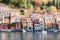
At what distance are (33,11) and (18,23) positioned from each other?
2.14 feet

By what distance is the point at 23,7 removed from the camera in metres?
7.24

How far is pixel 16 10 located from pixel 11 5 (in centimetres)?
24

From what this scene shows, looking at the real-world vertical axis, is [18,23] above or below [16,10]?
below

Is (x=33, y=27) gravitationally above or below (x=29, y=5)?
below

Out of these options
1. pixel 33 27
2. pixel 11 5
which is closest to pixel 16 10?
pixel 11 5

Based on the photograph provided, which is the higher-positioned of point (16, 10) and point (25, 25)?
point (16, 10)

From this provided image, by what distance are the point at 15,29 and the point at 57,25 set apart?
143 centimetres

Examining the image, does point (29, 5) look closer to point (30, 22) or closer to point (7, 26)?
point (30, 22)

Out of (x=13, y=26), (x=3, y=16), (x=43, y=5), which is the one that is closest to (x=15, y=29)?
(x=13, y=26)

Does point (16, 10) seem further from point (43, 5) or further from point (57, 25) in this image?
point (57, 25)

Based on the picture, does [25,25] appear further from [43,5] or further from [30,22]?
[43,5]

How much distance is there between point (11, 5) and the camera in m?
7.20

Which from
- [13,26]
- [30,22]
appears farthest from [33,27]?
[13,26]

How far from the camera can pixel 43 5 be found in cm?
734
